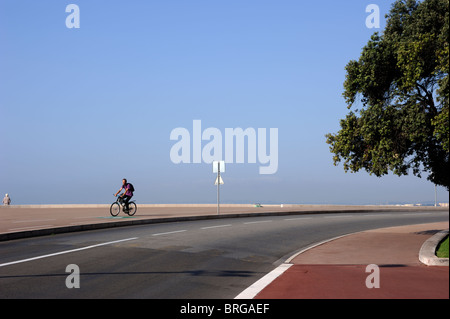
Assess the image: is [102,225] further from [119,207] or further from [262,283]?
[262,283]

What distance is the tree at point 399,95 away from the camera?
13922 mm

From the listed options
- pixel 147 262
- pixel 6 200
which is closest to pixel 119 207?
pixel 147 262

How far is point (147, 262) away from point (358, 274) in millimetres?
4670

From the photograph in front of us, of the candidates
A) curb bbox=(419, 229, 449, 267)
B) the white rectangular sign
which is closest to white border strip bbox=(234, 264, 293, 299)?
curb bbox=(419, 229, 449, 267)

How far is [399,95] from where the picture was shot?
15.0 m

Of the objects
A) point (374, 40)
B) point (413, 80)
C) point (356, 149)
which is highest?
point (374, 40)

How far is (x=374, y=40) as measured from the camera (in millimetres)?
15625

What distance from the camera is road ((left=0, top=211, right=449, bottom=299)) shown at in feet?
26.0
